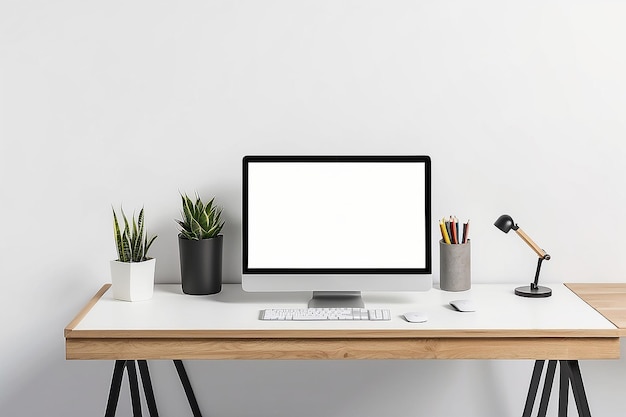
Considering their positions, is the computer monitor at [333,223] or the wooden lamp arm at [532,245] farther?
the wooden lamp arm at [532,245]

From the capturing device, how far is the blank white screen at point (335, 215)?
2.26 meters

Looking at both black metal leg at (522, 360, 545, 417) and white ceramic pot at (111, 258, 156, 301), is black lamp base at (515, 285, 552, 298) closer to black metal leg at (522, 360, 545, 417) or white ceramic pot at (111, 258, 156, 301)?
black metal leg at (522, 360, 545, 417)

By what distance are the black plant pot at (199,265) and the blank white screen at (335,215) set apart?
0.18 meters

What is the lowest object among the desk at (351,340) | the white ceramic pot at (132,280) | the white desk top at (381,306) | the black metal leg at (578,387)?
the black metal leg at (578,387)

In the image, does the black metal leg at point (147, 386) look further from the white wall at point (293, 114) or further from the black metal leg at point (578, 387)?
the black metal leg at point (578, 387)

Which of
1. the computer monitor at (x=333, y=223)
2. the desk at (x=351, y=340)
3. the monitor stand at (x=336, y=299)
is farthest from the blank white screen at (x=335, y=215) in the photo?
the desk at (x=351, y=340)

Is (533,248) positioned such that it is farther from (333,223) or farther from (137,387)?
(137,387)

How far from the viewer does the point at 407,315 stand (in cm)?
210

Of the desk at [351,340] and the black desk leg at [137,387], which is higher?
the desk at [351,340]

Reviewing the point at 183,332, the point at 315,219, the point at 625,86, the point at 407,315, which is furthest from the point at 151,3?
the point at 625,86

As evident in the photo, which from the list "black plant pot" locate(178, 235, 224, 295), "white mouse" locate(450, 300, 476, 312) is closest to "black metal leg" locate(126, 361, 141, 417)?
"black plant pot" locate(178, 235, 224, 295)

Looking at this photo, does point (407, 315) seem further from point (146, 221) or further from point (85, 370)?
point (85, 370)

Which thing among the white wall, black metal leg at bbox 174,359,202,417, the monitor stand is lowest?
black metal leg at bbox 174,359,202,417

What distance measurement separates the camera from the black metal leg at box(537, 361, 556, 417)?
241cm
